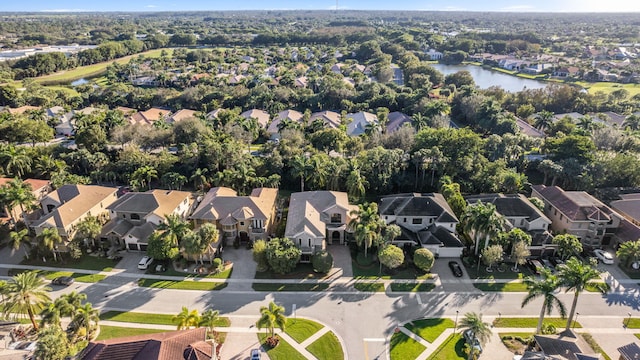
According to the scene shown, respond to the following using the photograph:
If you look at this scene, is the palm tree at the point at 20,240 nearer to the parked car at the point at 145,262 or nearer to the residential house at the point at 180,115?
the parked car at the point at 145,262

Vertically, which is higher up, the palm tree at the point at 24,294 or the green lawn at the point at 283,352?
the palm tree at the point at 24,294

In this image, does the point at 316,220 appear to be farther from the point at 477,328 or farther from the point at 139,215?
the point at 139,215

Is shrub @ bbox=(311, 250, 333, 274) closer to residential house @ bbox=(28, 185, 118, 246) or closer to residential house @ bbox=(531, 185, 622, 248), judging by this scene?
residential house @ bbox=(28, 185, 118, 246)

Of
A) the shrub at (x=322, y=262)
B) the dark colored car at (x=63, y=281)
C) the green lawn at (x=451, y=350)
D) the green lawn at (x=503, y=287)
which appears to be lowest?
the green lawn at (x=451, y=350)

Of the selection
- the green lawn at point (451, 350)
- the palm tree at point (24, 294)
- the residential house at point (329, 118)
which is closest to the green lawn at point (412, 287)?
the green lawn at point (451, 350)

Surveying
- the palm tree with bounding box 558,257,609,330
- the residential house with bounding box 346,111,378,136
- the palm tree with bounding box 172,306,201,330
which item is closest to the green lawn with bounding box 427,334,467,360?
the palm tree with bounding box 558,257,609,330

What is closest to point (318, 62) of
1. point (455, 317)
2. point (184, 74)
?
point (184, 74)

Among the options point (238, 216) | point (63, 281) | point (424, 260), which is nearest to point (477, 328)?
point (424, 260)
